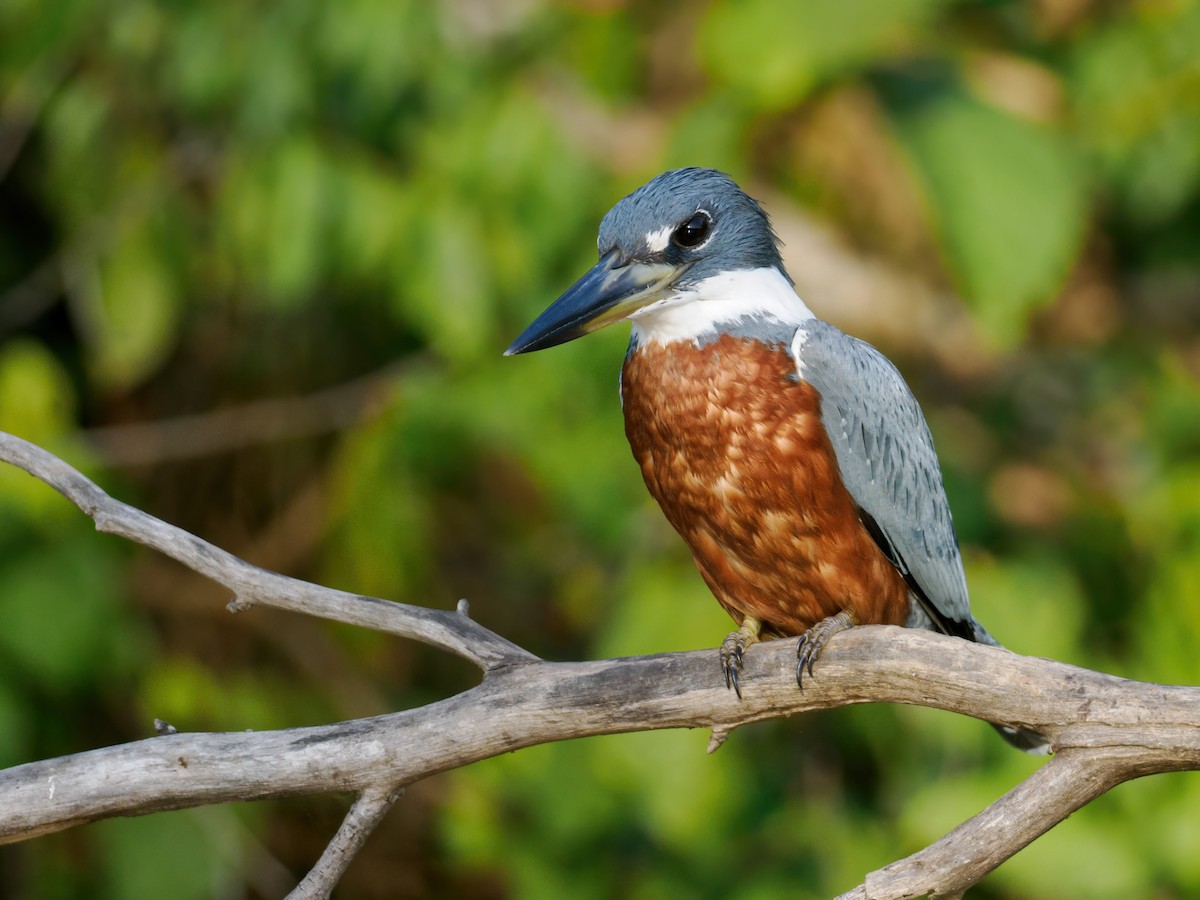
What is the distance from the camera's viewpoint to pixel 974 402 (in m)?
5.34

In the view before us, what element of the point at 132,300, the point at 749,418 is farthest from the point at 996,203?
the point at 132,300

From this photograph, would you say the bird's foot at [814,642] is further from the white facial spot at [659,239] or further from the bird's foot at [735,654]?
the white facial spot at [659,239]

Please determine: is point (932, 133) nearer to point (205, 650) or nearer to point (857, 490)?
point (857, 490)

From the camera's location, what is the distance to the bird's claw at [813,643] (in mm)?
2455

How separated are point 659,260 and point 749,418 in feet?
1.20

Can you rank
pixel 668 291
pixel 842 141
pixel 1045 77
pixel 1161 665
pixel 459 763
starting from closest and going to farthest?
pixel 459 763 < pixel 668 291 < pixel 1161 665 < pixel 842 141 < pixel 1045 77

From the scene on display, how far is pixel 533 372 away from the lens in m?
4.15

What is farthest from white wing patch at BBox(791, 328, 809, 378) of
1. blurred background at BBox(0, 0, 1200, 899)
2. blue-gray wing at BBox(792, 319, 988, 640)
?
blurred background at BBox(0, 0, 1200, 899)

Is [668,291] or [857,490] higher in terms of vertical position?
[668,291]

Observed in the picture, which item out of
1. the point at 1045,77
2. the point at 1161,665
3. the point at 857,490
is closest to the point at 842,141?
the point at 1045,77

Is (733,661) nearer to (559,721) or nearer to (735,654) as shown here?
(735,654)

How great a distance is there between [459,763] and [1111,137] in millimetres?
3530

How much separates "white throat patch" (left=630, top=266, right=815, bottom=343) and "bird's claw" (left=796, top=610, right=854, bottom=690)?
61 cm

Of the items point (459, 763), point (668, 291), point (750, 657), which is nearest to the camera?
point (459, 763)
